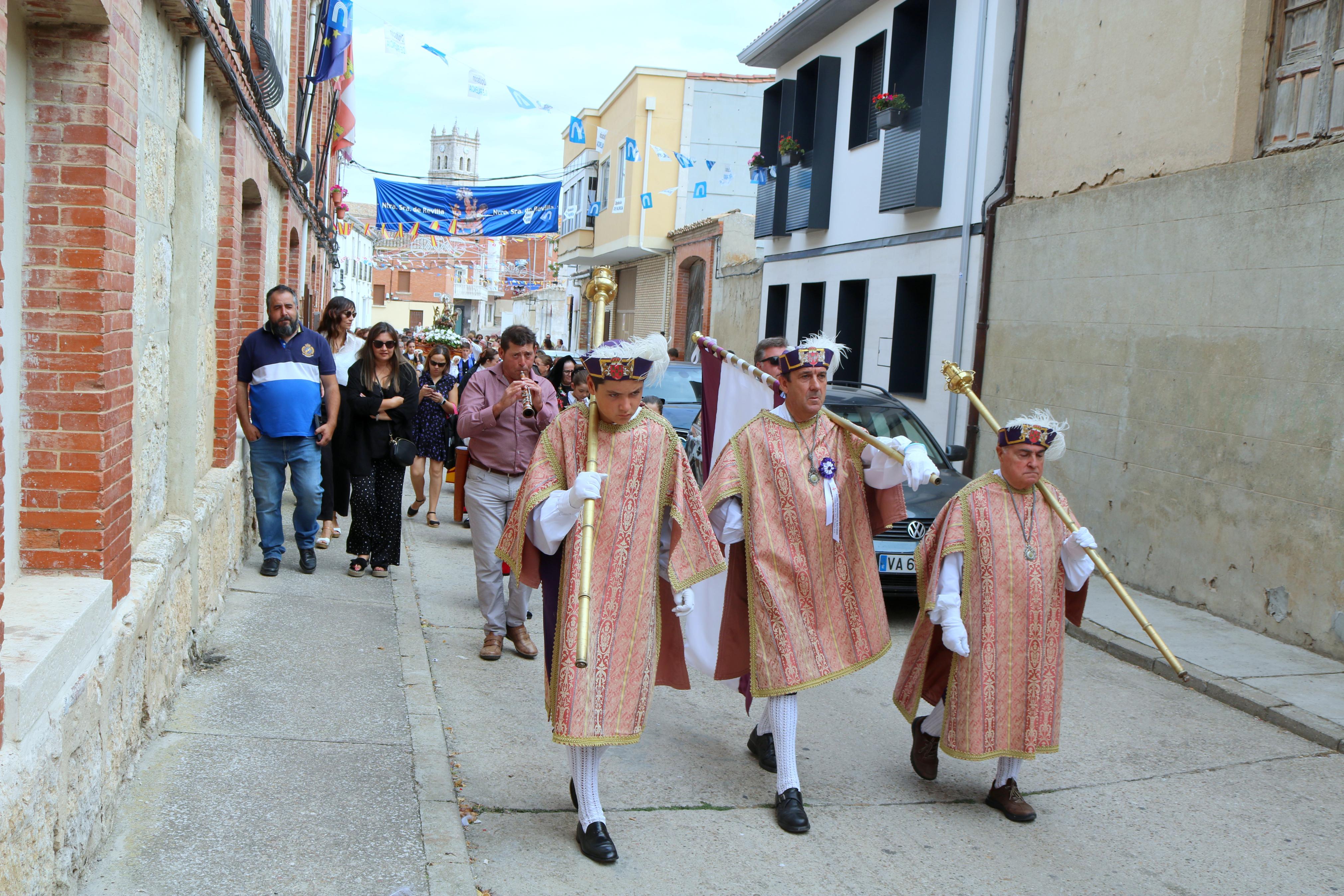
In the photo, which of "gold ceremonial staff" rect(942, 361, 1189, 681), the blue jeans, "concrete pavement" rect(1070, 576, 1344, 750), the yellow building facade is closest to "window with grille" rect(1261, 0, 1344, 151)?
"concrete pavement" rect(1070, 576, 1344, 750)

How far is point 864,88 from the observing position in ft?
52.0

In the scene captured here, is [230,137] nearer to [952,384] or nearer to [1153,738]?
[952,384]

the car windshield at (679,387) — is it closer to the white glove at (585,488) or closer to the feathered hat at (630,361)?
the feathered hat at (630,361)

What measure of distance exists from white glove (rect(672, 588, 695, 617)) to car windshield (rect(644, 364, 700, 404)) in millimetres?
7076

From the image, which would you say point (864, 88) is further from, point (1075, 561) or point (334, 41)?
point (1075, 561)

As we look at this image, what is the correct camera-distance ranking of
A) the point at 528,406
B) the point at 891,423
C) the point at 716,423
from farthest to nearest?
the point at 891,423 → the point at 528,406 → the point at 716,423

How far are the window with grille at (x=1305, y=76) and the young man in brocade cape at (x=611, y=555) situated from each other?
6.01 meters

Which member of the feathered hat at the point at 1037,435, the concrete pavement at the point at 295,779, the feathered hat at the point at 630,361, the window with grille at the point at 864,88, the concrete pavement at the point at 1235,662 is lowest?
the concrete pavement at the point at 1235,662

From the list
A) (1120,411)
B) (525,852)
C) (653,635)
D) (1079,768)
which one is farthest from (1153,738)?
(1120,411)

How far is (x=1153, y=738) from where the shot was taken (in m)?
5.73

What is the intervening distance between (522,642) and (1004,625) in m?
3.06

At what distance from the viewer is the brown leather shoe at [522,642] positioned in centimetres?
657

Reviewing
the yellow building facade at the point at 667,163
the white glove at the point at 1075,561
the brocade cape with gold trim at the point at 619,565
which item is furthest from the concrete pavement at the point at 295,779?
the yellow building facade at the point at 667,163

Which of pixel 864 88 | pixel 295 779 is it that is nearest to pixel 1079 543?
pixel 295 779
